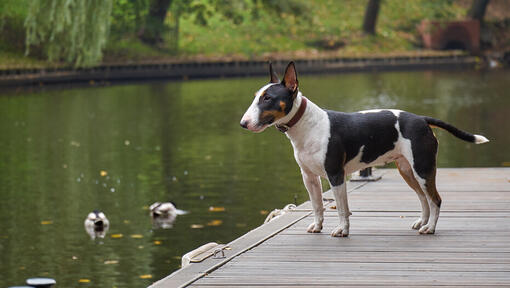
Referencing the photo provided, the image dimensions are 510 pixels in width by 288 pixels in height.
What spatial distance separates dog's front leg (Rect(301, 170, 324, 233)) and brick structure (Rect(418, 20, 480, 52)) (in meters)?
47.5

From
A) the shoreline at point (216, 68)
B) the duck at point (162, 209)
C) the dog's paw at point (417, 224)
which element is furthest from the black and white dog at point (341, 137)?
the shoreline at point (216, 68)

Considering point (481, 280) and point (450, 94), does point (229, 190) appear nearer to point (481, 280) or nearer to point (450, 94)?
point (481, 280)

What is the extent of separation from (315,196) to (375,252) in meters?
0.88

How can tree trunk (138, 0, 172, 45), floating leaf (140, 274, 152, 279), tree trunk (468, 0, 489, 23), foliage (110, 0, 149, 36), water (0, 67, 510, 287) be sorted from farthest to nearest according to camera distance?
1. tree trunk (468, 0, 489, 23)
2. tree trunk (138, 0, 172, 45)
3. foliage (110, 0, 149, 36)
4. water (0, 67, 510, 287)
5. floating leaf (140, 274, 152, 279)

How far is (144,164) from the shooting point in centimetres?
1808


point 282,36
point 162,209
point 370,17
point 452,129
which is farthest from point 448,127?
point 370,17

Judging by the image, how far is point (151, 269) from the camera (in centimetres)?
1009

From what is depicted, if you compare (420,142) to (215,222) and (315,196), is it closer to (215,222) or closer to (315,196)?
(315,196)

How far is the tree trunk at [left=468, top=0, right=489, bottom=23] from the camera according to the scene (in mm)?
56000

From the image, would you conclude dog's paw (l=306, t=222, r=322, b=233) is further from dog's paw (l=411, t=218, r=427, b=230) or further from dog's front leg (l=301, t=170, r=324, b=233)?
dog's paw (l=411, t=218, r=427, b=230)

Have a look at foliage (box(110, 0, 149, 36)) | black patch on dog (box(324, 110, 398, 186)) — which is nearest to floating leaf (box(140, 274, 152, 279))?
black patch on dog (box(324, 110, 398, 186))

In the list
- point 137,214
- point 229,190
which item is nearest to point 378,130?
point 137,214

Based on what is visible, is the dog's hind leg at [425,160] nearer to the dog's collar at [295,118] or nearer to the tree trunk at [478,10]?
the dog's collar at [295,118]

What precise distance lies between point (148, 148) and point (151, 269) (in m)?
10.5
